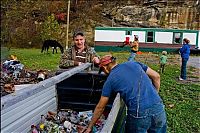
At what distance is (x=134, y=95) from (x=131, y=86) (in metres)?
0.12

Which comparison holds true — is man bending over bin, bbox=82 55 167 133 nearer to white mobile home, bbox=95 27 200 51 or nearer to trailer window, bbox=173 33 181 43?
white mobile home, bbox=95 27 200 51

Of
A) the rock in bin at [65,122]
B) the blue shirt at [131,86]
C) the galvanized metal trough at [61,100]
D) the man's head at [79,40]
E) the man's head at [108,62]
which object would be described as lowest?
the rock in bin at [65,122]

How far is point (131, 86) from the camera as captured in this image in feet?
13.9

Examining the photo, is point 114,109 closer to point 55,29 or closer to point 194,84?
point 194,84

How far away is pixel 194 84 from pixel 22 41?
25318 mm

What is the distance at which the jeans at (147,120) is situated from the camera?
4328 millimetres

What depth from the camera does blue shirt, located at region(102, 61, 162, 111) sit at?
4203 mm

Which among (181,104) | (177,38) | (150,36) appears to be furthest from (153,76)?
(177,38)

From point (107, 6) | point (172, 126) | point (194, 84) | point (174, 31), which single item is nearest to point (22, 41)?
point (107, 6)

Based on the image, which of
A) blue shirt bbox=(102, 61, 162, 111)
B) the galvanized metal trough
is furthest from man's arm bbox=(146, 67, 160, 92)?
the galvanized metal trough

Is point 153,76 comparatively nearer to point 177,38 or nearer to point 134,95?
point 134,95

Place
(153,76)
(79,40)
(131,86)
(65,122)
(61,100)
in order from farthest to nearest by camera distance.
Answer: (61,100)
(79,40)
(65,122)
(153,76)
(131,86)

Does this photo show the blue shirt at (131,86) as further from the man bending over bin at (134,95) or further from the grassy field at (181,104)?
the grassy field at (181,104)

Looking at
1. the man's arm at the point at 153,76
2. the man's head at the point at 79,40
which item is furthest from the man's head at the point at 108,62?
the man's head at the point at 79,40
